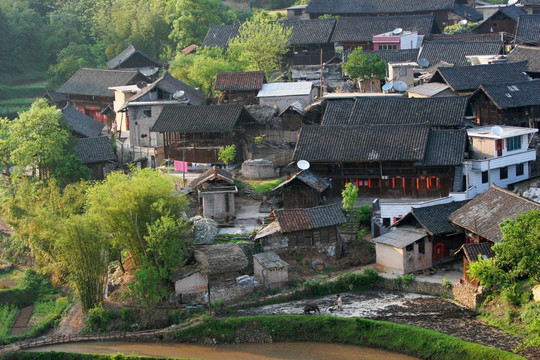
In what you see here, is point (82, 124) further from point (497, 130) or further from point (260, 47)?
point (497, 130)

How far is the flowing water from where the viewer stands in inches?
1177

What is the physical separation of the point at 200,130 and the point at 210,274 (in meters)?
11.2

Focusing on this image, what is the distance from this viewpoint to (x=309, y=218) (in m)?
35.8

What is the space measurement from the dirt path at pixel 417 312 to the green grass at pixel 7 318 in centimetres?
904

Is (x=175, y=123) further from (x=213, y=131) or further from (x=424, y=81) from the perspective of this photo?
(x=424, y=81)

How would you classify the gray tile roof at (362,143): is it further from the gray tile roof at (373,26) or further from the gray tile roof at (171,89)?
the gray tile roof at (373,26)

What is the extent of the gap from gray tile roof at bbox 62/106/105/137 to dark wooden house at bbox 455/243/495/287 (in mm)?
24345

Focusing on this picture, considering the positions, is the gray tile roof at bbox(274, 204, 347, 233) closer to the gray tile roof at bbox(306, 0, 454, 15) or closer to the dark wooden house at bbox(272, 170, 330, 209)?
the dark wooden house at bbox(272, 170, 330, 209)

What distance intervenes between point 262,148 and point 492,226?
1506cm

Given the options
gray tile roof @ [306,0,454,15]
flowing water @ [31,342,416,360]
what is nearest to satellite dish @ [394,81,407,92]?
gray tile roof @ [306,0,454,15]

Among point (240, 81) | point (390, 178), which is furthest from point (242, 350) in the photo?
point (240, 81)

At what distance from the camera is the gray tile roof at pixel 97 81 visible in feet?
181

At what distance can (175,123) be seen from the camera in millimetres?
43812

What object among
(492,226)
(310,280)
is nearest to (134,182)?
(310,280)
